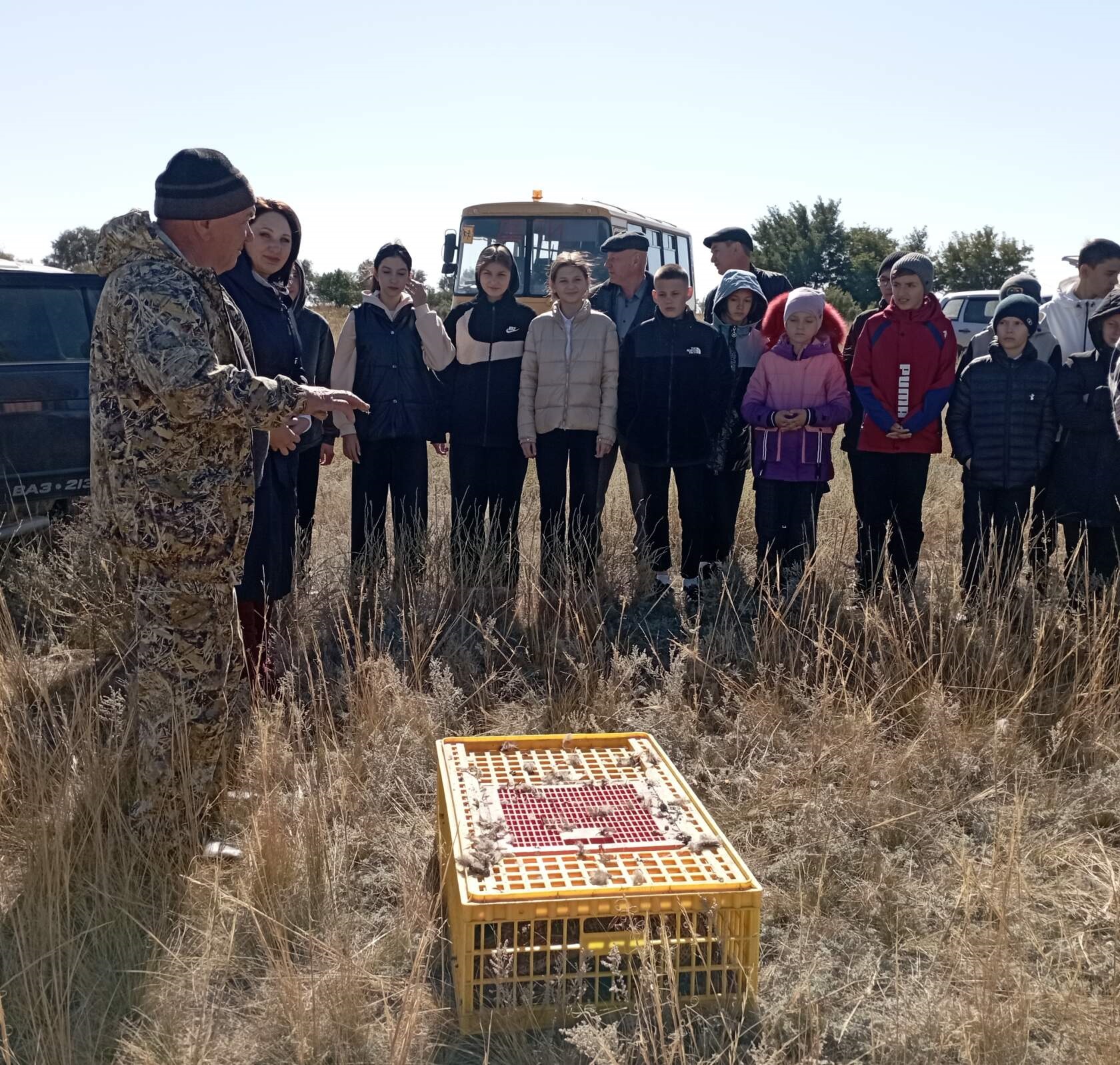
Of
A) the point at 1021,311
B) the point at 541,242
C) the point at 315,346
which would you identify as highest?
the point at 541,242

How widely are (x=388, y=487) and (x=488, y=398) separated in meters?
0.67

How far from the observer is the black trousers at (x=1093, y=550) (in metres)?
4.65

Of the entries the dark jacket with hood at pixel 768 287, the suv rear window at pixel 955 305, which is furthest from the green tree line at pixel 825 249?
the dark jacket with hood at pixel 768 287

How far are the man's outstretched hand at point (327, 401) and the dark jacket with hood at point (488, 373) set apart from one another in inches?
91.1

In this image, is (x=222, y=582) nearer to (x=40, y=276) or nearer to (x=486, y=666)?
(x=486, y=666)

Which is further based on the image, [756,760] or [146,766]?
[756,760]

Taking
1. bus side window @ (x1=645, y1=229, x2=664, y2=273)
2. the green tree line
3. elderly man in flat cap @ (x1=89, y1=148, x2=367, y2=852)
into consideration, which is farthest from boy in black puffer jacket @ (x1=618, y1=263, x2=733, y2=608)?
the green tree line

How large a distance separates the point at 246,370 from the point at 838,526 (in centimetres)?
472

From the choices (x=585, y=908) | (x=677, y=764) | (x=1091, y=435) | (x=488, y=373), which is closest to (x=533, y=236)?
(x=488, y=373)

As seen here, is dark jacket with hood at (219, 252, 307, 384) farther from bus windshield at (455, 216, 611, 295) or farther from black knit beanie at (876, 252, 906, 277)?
bus windshield at (455, 216, 611, 295)

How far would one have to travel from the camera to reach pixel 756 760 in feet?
11.4

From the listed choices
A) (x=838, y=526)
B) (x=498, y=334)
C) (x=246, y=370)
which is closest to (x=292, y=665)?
(x=246, y=370)

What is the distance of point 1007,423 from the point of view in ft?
15.5

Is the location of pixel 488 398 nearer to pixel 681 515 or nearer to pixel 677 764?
pixel 681 515
